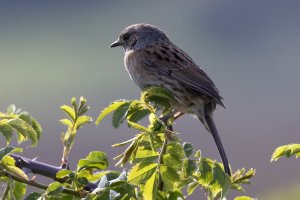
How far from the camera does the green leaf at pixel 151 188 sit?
278cm

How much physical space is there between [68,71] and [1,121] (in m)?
53.8

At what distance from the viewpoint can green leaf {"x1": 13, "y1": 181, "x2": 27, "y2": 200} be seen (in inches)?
117

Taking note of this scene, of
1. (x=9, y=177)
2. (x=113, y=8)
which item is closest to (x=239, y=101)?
(x=113, y=8)

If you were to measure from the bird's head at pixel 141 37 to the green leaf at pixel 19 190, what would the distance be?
324cm

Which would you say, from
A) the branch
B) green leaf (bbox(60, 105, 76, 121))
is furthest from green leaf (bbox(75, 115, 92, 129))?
the branch

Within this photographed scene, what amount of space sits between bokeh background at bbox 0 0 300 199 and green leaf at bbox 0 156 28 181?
104 ft

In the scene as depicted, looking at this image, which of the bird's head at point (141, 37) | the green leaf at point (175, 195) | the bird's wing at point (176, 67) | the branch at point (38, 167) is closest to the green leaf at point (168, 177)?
the green leaf at point (175, 195)

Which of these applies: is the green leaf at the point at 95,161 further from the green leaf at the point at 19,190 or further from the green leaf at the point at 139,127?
the green leaf at the point at 19,190

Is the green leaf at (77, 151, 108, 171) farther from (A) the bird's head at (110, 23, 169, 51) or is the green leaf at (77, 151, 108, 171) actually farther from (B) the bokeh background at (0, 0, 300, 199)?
(B) the bokeh background at (0, 0, 300, 199)

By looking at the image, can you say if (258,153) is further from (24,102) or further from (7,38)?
(7,38)

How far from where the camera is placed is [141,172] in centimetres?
287

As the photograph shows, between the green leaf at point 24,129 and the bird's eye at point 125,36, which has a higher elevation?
the bird's eye at point 125,36

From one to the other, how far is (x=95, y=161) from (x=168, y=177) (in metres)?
0.24

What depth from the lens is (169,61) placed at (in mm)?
5730
